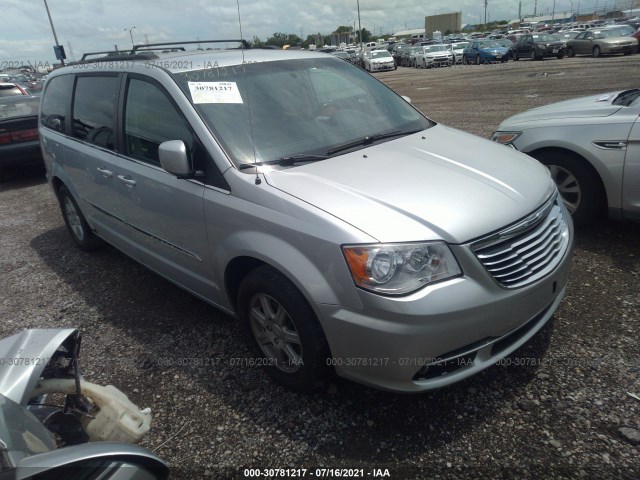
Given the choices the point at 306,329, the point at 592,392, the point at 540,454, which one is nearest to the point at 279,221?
the point at 306,329

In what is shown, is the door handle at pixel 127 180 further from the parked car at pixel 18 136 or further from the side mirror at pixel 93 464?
the parked car at pixel 18 136

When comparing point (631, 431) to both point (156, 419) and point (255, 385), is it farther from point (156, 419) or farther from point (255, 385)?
point (156, 419)

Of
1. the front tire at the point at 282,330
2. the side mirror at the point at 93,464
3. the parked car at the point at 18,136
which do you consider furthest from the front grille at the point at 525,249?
the parked car at the point at 18,136

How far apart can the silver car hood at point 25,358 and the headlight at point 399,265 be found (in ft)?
3.96

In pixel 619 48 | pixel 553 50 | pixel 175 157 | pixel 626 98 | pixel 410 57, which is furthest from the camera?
pixel 410 57

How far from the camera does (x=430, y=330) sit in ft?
6.89

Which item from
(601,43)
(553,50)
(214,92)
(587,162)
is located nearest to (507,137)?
(587,162)

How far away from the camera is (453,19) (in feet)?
336

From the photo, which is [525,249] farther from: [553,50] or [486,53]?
[486,53]

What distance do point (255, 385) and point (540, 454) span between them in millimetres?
1540

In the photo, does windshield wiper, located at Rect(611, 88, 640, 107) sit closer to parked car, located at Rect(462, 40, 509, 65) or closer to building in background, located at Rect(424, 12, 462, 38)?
parked car, located at Rect(462, 40, 509, 65)

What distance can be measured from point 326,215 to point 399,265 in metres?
0.41

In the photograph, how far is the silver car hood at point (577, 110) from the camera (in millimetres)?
4145

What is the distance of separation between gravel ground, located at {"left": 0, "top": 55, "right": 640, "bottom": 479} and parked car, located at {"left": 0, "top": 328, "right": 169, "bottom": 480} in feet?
2.31
